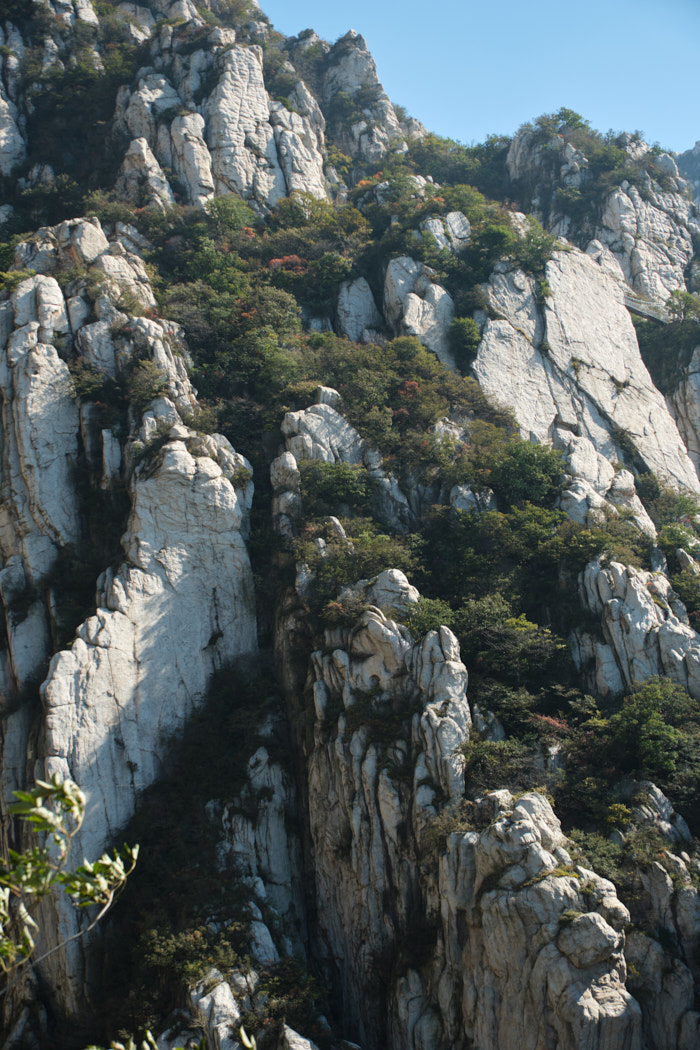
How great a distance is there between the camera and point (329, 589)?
1083 inches

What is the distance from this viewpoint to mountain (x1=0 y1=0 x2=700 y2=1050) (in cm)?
1988

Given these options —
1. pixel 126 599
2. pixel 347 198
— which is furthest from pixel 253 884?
pixel 347 198

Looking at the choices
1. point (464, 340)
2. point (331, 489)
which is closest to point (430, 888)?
point (331, 489)

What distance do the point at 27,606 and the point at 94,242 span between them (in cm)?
2037

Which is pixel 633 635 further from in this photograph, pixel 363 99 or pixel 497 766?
pixel 363 99

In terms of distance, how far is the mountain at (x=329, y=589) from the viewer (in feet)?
65.2

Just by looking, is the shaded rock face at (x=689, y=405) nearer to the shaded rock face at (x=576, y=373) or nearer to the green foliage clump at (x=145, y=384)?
the shaded rock face at (x=576, y=373)

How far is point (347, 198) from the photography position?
54.4 m

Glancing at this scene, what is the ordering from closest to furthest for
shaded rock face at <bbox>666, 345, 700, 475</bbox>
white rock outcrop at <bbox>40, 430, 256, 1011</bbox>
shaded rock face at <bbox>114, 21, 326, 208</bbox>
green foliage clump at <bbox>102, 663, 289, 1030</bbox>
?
green foliage clump at <bbox>102, 663, 289, 1030</bbox> < white rock outcrop at <bbox>40, 430, 256, 1011</bbox> < shaded rock face at <bbox>666, 345, 700, 475</bbox> < shaded rock face at <bbox>114, 21, 326, 208</bbox>

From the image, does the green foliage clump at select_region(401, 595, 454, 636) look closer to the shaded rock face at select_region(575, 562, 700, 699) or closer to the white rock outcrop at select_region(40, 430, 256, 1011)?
the shaded rock face at select_region(575, 562, 700, 699)

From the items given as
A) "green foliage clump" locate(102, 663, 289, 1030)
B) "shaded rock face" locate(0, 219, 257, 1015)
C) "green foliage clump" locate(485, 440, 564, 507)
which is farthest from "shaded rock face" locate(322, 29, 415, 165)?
"green foliage clump" locate(102, 663, 289, 1030)

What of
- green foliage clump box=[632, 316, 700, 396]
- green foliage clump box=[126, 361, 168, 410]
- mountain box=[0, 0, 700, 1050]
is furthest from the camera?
green foliage clump box=[632, 316, 700, 396]

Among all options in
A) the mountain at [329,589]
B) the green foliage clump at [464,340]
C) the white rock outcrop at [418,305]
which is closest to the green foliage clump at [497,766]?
the mountain at [329,589]

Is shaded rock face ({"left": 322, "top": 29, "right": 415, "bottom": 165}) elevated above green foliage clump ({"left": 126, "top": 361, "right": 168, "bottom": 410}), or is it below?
above
